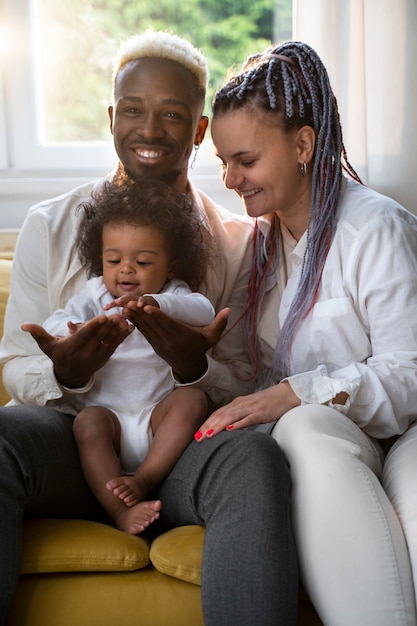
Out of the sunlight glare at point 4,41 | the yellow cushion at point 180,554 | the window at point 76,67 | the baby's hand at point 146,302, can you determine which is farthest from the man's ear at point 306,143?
the sunlight glare at point 4,41

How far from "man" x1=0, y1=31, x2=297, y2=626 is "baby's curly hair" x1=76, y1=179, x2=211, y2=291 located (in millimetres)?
58

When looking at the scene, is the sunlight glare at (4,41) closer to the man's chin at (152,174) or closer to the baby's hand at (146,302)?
the man's chin at (152,174)

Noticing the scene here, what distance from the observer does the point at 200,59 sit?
1.92m

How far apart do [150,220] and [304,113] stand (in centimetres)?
39

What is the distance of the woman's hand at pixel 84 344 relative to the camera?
1.55 meters

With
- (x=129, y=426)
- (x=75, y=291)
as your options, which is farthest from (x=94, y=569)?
(x=75, y=291)

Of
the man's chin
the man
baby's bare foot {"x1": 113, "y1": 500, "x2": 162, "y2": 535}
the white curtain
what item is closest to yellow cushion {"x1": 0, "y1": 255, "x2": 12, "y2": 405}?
the man

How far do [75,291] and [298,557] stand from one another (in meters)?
0.78

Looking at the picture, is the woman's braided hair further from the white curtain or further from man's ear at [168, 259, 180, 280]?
the white curtain

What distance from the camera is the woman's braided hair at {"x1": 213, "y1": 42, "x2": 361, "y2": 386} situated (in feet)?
5.76

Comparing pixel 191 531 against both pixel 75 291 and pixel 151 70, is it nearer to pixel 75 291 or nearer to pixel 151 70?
pixel 75 291

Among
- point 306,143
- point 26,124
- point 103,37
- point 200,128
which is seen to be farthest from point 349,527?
point 103,37

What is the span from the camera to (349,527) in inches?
53.4

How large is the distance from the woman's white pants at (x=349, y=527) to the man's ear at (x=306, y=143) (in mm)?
581
